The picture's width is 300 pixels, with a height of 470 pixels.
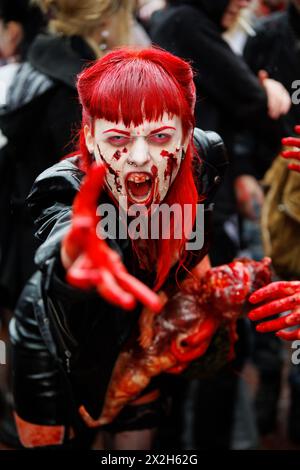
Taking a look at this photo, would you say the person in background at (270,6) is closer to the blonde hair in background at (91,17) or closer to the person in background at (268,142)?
the person in background at (268,142)

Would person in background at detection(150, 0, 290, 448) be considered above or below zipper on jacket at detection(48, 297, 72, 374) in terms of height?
above

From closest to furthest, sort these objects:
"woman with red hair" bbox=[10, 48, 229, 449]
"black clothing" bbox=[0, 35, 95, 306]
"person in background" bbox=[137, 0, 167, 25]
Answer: "woman with red hair" bbox=[10, 48, 229, 449]
"black clothing" bbox=[0, 35, 95, 306]
"person in background" bbox=[137, 0, 167, 25]

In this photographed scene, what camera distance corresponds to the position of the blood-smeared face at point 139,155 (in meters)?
1.58

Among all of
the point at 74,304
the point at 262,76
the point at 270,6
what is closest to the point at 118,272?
the point at 74,304

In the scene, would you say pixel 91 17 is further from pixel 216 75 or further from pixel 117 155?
pixel 117 155

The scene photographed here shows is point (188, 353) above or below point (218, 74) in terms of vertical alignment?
below

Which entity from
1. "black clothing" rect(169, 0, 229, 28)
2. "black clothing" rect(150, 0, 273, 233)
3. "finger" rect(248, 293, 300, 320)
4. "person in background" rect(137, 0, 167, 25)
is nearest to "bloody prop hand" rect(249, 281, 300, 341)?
"finger" rect(248, 293, 300, 320)

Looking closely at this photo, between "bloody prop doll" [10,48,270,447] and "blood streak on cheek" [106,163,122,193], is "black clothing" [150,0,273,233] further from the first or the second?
"blood streak on cheek" [106,163,122,193]

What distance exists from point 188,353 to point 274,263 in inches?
25.3

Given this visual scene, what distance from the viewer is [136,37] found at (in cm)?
267

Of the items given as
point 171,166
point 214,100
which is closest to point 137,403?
point 171,166

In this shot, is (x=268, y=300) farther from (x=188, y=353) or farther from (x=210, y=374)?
(x=210, y=374)

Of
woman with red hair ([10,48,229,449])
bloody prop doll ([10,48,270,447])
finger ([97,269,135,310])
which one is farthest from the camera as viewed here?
woman with red hair ([10,48,229,449])

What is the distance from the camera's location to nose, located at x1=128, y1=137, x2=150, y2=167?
1.57 m
